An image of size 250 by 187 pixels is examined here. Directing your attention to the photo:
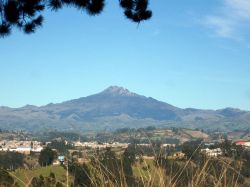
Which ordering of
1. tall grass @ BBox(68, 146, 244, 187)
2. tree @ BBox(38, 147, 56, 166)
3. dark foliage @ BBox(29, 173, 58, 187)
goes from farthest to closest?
tree @ BBox(38, 147, 56, 166)
dark foliage @ BBox(29, 173, 58, 187)
tall grass @ BBox(68, 146, 244, 187)

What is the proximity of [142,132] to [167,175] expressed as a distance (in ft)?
2.83

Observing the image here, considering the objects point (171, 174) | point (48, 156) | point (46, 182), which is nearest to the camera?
point (171, 174)

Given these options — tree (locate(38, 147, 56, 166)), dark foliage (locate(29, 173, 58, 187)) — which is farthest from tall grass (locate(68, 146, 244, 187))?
tree (locate(38, 147, 56, 166))

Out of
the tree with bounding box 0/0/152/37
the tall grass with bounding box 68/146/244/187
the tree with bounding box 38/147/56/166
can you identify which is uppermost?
the tree with bounding box 0/0/152/37

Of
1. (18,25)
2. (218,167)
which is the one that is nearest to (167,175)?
(218,167)

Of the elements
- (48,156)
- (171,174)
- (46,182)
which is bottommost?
(48,156)

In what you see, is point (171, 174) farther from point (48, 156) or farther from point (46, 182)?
point (48, 156)

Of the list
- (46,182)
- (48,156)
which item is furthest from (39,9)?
(48,156)

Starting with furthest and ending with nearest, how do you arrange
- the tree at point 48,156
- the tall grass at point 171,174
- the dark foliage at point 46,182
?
the tree at point 48,156 < the dark foliage at point 46,182 < the tall grass at point 171,174

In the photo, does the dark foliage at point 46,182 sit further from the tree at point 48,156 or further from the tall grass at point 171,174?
the tree at point 48,156

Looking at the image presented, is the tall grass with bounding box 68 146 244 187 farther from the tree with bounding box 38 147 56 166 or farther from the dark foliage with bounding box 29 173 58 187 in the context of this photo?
the tree with bounding box 38 147 56 166

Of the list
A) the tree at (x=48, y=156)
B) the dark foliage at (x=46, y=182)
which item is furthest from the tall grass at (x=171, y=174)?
the tree at (x=48, y=156)

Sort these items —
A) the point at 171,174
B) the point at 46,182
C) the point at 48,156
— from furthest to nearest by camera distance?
1. the point at 48,156
2. the point at 46,182
3. the point at 171,174

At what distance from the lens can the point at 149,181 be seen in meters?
5.23
